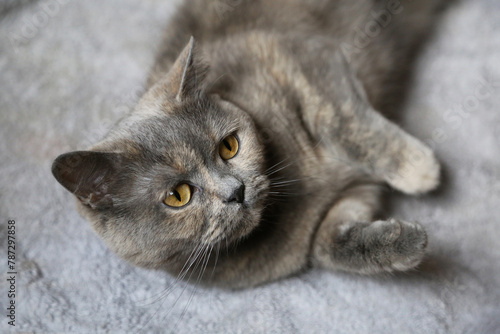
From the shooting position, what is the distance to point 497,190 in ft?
5.02

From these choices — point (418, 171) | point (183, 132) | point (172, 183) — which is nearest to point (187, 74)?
point (183, 132)

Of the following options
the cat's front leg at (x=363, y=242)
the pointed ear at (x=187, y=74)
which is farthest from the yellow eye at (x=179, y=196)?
the cat's front leg at (x=363, y=242)

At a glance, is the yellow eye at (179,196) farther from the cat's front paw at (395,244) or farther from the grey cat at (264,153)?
the cat's front paw at (395,244)

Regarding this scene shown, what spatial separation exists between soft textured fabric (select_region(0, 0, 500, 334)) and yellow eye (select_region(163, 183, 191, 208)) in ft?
1.29

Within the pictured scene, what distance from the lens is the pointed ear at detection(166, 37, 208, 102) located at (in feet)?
3.96

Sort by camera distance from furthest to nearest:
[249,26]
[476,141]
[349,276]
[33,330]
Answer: [249,26] → [476,141] → [349,276] → [33,330]

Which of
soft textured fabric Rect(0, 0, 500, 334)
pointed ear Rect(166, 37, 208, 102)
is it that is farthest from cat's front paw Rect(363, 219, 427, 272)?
pointed ear Rect(166, 37, 208, 102)

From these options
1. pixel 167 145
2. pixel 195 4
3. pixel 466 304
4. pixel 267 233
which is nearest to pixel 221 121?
pixel 167 145

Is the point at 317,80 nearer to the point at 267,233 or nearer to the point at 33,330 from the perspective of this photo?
the point at 267,233

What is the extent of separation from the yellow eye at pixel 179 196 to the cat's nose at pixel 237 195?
11cm

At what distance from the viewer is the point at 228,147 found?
124 centimetres

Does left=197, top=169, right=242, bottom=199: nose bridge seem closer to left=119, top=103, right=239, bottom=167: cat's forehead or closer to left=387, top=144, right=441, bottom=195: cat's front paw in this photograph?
left=119, top=103, right=239, bottom=167: cat's forehead

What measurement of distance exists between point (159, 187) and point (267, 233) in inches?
15.7

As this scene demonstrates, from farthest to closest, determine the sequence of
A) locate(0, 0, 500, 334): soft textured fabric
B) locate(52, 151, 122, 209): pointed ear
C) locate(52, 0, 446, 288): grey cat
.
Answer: locate(0, 0, 500, 334): soft textured fabric
locate(52, 0, 446, 288): grey cat
locate(52, 151, 122, 209): pointed ear
